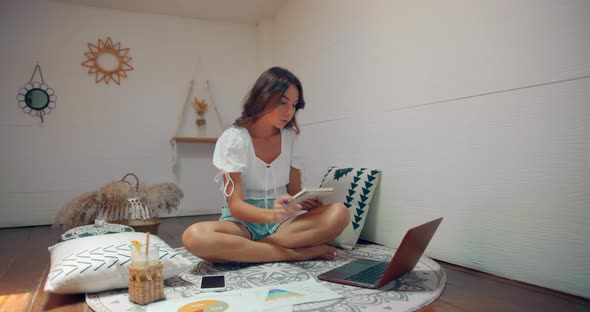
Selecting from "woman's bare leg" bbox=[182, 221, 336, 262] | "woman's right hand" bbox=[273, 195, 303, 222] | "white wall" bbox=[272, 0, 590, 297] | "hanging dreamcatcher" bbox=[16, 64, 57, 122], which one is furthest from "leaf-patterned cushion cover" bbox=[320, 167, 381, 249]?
"hanging dreamcatcher" bbox=[16, 64, 57, 122]

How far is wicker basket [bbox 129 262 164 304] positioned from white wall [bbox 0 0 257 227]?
8.13 feet

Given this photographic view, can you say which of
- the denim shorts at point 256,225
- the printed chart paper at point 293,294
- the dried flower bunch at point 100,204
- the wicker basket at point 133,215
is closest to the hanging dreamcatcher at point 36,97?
the dried flower bunch at point 100,204

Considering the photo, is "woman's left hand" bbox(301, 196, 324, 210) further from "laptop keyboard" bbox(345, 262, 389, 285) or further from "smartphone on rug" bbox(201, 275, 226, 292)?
"smartphone on rug" bbox(201, 275, 226, 292)

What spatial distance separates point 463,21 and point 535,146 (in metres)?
0.63

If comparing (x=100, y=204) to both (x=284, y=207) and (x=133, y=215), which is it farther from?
(x=284, y=207)

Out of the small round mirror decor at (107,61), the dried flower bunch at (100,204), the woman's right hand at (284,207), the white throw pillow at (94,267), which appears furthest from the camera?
the small round mirror decor at (107,61)

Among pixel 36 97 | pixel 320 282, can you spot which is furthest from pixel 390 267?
pixel 36 97

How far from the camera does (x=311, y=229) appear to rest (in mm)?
1684

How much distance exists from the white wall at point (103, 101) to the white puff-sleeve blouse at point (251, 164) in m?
2.03

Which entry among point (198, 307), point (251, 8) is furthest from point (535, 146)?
point (251, 8)

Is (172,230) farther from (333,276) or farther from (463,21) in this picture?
→ (463,21)

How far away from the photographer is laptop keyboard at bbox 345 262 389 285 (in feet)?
4.50

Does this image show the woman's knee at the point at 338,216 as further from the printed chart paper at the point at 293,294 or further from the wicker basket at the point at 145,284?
the wicker basket at the point at 145,284

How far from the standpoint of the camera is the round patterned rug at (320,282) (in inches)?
46.0
